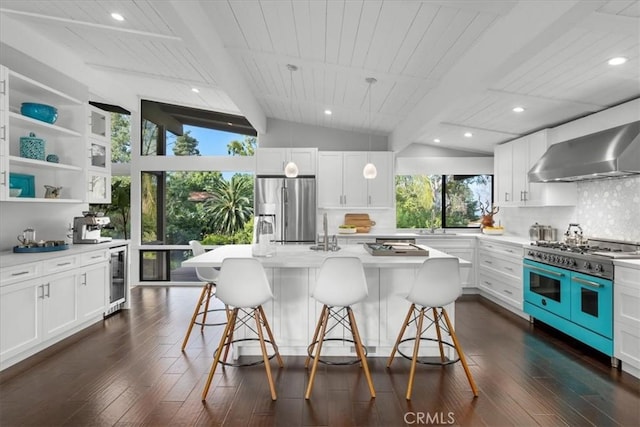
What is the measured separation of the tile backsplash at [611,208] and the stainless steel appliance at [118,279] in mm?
5778

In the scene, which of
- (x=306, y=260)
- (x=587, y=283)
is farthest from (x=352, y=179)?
(x=587, y=283)

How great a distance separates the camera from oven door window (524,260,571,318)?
389 centimetres

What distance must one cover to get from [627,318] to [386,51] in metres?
2.95

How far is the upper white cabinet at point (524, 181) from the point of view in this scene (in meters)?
4.80

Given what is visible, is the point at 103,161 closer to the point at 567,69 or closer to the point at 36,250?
the point at 36,250

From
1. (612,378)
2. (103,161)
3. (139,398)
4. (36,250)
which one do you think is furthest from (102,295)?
(612,378)

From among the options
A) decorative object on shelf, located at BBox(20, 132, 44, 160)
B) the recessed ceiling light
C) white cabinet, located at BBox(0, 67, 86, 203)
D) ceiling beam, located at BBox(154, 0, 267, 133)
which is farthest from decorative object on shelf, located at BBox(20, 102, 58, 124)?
the recessed ceiling light

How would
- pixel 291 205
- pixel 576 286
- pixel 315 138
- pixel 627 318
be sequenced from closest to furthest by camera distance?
pixel 627 318
pixel 576 286
pixel 291 205
pixel 315 138

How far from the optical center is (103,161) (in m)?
5.15

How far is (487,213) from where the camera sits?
22.4 feet

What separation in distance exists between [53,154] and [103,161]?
2.06 ft

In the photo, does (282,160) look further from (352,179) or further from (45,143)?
(45,143)

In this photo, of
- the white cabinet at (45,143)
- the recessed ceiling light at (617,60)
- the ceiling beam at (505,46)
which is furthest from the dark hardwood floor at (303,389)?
the recessed ceiling light at (617,60)

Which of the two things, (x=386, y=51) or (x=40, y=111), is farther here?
(x=40, y=111)
